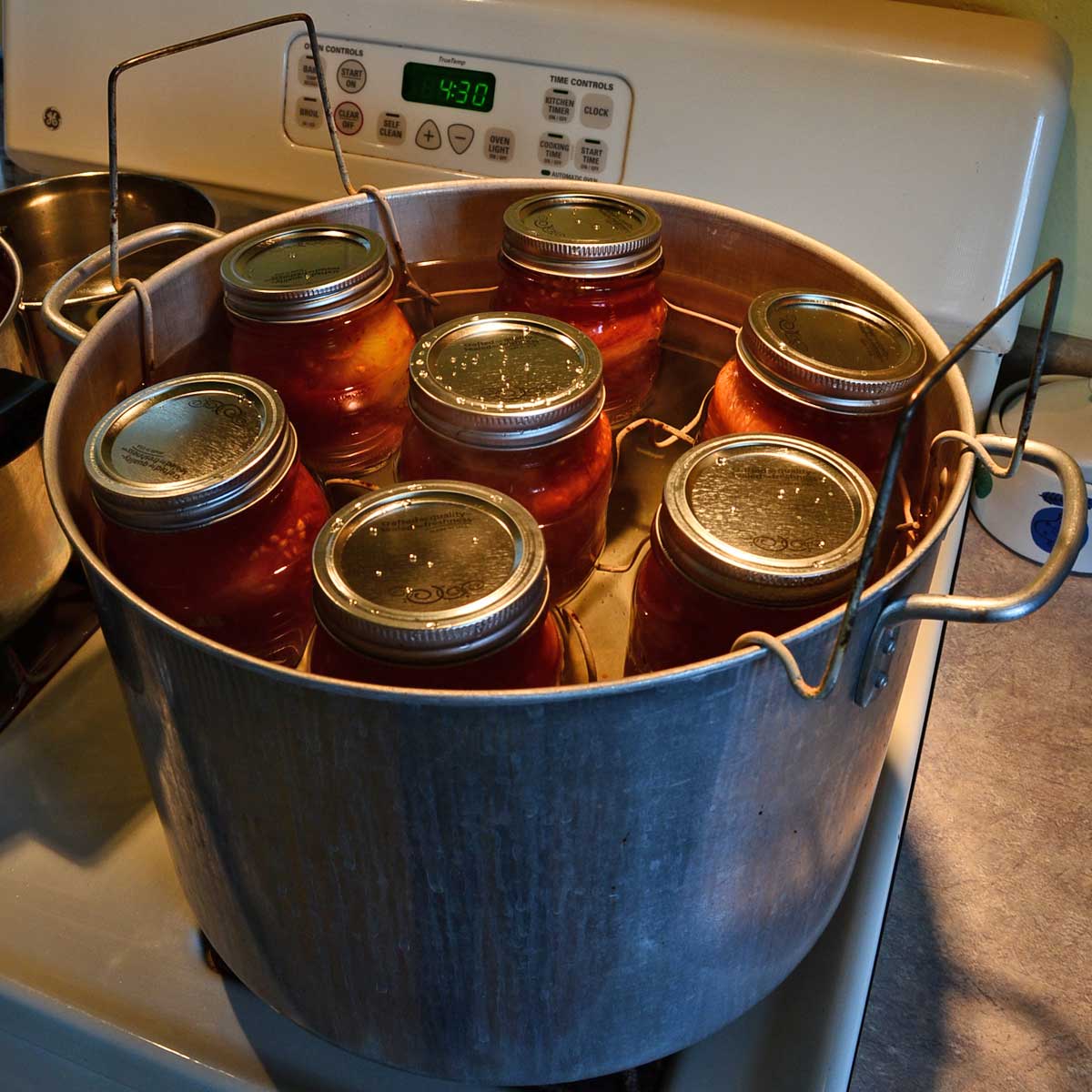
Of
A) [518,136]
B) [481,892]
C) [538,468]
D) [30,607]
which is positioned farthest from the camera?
[518,136]

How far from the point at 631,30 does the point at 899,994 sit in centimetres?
60

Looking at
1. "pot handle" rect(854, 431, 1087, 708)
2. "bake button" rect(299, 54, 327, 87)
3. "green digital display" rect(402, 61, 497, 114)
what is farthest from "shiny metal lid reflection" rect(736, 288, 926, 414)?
"bake button" rect(299, 54, 327, 87)

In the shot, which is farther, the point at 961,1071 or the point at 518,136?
the point at 518,136

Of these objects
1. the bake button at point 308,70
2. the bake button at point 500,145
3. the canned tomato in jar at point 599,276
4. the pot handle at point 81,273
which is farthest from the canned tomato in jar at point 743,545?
the bake button at point 308,70

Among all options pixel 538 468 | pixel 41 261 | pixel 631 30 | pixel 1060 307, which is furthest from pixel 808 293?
pixel 41 261

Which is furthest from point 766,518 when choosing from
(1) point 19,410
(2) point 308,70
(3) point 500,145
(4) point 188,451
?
(2) point 308,70

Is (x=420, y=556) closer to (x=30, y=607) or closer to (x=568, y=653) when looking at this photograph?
(x=568, y=653)

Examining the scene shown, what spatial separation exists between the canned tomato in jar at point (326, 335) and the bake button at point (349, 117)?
24 cm

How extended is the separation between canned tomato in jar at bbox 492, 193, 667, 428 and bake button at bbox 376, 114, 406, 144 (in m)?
0.23

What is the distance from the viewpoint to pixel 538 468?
46cm

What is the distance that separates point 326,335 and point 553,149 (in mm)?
289

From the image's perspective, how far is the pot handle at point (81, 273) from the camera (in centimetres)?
47

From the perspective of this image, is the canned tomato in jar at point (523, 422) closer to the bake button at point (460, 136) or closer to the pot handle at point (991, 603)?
the pot handle at point (991, 603)

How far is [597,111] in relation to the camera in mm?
700
